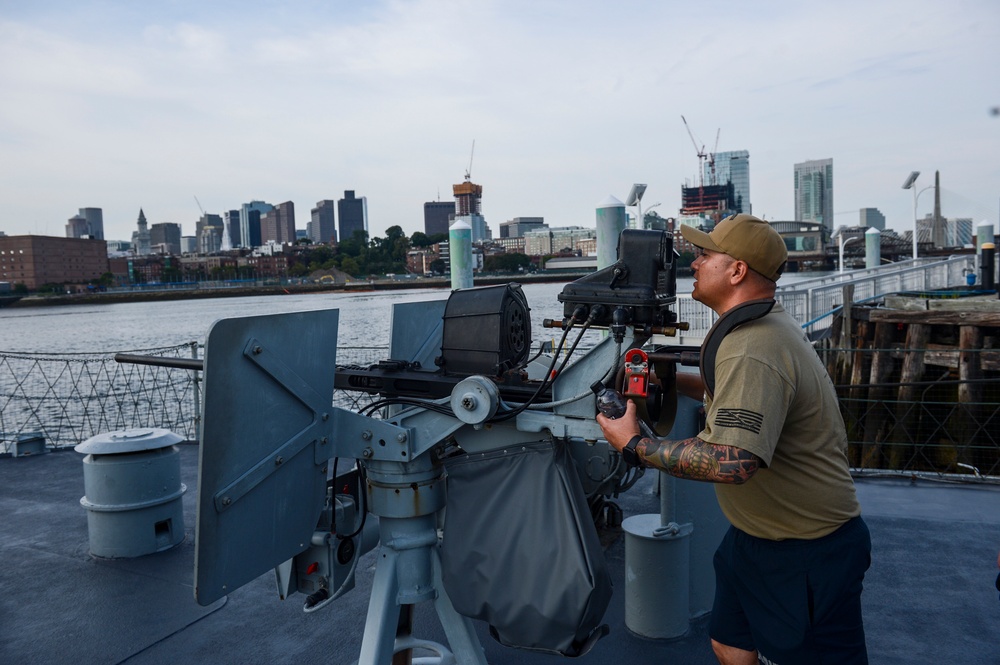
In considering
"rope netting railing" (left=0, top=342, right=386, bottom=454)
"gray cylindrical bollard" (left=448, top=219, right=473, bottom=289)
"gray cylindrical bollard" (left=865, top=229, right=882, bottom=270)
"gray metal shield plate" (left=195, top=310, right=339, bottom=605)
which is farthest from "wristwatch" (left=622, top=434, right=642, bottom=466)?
"gray cylindrical bollard" (left=865, top=229, right=882, bottom=270)

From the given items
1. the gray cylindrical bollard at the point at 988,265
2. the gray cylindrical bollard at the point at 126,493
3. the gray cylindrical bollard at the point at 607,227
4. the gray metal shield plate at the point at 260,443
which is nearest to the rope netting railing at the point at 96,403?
the gray cylindrical bollard at the point at 607,227

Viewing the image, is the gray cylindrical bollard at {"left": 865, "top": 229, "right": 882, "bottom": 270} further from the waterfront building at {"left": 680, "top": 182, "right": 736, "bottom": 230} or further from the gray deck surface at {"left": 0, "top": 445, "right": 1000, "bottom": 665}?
the waterfront building at {"left": 680, "top": 182, "right": 736, "bottom": 230}

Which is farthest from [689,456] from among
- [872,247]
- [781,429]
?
[872,247]

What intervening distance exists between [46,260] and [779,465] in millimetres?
116582

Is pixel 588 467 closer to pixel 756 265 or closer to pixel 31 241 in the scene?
pixel 756 265

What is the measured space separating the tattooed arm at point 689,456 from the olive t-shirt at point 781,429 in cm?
3

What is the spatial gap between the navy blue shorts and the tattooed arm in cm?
36

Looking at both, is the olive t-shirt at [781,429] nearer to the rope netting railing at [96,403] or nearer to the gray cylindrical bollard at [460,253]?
the gray cylindrical bollard at [460,253]

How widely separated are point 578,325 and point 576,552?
2.35 ft

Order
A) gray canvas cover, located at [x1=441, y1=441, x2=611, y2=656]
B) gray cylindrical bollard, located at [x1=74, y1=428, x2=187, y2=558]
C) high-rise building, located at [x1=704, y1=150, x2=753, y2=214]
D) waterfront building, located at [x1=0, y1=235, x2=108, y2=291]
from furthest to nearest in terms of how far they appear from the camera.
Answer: waterfront building, located at [x1=0, y1=235, x2=108, y2=291], high-rise building, located at [x1=704, y1=150, x2=753, y2=214], gray cylindrical bollard, located at [x1=74, y1=428, x2=187, y2=558], gray canvas cover, located at [x1=441, y1=441, x2=611, y2=656]

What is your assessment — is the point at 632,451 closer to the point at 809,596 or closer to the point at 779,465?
the point at 779,465

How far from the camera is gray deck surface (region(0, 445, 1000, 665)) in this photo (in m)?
3.76

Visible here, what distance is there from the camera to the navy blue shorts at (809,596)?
6.97 feet

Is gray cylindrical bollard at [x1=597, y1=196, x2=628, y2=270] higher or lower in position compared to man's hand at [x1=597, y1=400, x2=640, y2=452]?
higher
